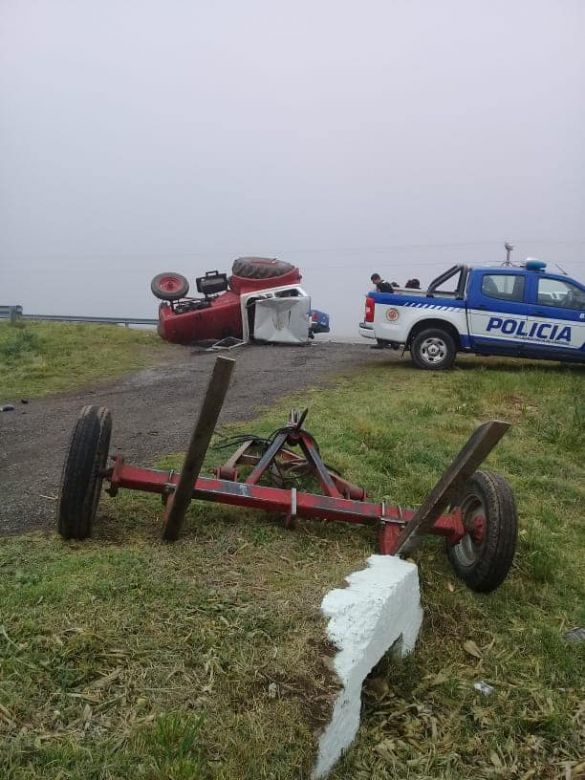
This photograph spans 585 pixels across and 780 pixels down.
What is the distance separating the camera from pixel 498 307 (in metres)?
11.1

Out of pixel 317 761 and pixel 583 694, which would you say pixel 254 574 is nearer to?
pixel 317 761

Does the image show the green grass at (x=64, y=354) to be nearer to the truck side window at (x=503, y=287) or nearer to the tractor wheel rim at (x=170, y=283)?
the tractor wheel rim at (x=170, y=283)

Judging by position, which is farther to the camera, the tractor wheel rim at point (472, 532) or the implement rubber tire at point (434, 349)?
the implement rubber tire at point (434, 349)

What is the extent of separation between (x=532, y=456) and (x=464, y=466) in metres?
3.93

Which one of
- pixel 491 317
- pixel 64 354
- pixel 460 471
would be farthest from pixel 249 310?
pixel 460 471

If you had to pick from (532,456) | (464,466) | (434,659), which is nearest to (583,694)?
(434,659)

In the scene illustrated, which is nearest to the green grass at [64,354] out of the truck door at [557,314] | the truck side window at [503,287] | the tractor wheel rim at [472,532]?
the truck side window at [503,287]

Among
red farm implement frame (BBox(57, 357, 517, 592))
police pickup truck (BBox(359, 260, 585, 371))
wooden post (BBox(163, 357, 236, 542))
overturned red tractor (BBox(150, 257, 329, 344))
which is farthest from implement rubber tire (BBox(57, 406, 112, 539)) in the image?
overturned red tractor (BBox(150, 257, 329, 344))

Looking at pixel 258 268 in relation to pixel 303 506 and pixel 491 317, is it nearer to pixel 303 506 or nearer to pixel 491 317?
pixel 491 317

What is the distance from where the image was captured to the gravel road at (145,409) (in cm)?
503

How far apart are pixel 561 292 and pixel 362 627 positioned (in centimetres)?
949

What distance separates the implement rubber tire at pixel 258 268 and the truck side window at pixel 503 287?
560 centimetres

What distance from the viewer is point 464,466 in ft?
10.4

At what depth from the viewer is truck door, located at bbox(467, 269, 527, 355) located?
1106 centimetres
